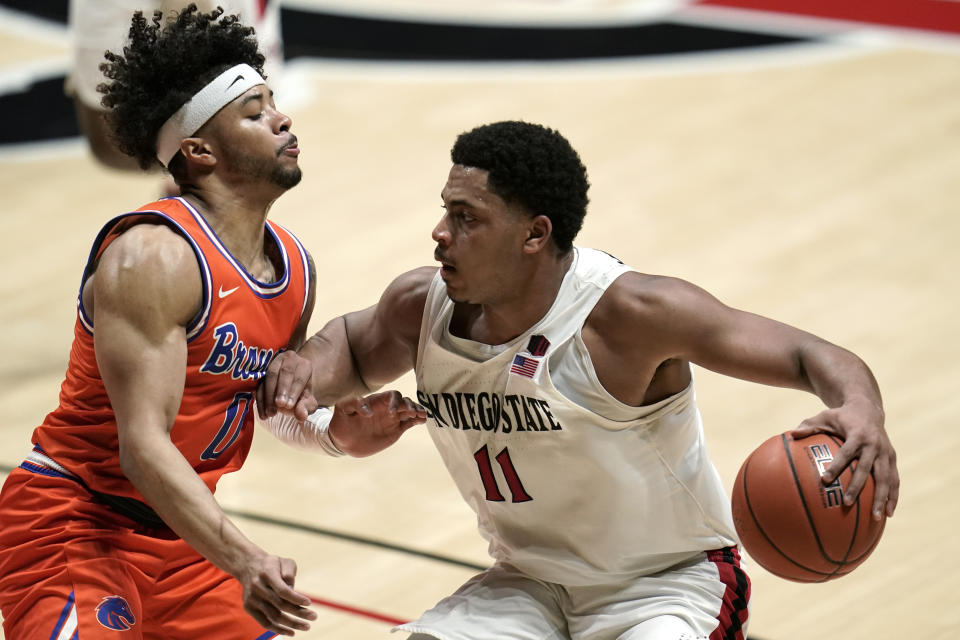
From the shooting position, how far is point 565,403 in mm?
3842

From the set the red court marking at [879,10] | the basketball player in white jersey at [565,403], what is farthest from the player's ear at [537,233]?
the red court marking at [879,10]

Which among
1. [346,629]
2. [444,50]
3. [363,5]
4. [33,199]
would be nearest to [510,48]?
[444,50]

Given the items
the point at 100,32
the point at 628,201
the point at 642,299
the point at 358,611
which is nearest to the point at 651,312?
the point at 642,299

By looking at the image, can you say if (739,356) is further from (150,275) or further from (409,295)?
(150,275)

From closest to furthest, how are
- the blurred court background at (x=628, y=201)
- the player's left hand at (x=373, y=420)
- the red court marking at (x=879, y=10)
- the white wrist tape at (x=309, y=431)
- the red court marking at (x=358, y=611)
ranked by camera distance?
the player's left hand at (x=373, y=420) → the white wrist tape at (x=309, y=431) → the red court marking at (x=358, y=611) → the blurred court background at (x=628, y=201) → the red court marking at (x=879, y=10)

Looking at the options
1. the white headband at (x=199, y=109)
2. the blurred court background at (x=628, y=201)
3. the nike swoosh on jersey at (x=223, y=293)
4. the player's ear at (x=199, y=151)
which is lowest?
the blurred court background at (x=628, y=201)

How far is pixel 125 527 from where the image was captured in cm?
384

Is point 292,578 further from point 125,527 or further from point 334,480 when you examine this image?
point 334,480

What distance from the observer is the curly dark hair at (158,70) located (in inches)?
155

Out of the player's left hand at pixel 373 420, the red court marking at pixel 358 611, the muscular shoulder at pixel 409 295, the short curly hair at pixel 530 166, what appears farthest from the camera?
the red court marking at pixel 358 611

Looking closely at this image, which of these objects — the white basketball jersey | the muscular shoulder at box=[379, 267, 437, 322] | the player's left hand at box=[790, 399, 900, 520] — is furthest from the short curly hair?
the player's left hand at box=[790, 399, 900, 520]

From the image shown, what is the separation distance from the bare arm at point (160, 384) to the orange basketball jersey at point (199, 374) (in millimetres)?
65

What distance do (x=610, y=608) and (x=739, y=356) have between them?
0.82 meters

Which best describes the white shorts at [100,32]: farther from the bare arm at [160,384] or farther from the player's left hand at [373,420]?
the bare arm at [160,384]
